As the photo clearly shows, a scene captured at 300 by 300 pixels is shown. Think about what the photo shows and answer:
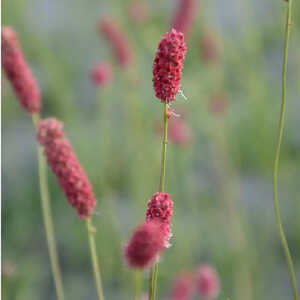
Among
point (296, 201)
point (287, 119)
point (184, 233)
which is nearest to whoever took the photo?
point (184, 233)

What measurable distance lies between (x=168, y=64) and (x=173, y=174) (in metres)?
1.84

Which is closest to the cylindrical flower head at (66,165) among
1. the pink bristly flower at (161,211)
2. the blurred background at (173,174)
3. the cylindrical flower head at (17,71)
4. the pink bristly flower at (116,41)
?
the pink bristly flower at (161,211)

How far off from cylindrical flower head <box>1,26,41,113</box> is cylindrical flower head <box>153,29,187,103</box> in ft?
1.50

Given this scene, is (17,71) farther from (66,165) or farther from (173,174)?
(173,174)

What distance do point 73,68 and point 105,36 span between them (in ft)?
5.29

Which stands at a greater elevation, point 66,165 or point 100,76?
point 100,76

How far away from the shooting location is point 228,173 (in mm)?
2678

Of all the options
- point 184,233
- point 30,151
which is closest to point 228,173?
point 184,233

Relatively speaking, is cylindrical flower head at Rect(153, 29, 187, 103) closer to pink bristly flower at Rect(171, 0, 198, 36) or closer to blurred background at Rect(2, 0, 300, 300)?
blurred background at Rect(2, 0, 300, 300)

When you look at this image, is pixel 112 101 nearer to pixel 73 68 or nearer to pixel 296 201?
pixel 73 68

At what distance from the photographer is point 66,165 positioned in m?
0.89

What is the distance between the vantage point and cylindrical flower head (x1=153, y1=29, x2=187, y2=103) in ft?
2.51

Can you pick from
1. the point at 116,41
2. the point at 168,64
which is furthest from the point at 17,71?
the point at 116,41

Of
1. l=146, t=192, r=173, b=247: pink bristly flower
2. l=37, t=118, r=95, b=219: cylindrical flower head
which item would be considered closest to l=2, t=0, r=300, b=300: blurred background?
l=37, t=118, r=95, b=219: cylindrical flower head
